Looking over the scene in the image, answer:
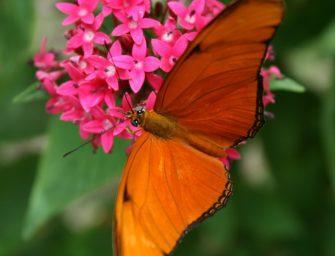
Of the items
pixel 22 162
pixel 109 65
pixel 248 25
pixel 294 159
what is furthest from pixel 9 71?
pixel 248 25

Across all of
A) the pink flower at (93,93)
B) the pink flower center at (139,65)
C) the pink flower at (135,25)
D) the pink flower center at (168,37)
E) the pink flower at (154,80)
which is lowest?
the pink flower at (93,93)

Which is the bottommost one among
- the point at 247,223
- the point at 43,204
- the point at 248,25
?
the point at 247,223

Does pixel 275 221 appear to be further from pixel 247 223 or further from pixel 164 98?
pixel 164 98

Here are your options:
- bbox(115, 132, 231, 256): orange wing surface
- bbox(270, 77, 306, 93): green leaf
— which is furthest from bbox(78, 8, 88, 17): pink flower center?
bbox(270, 77, 306, 93): green leaf

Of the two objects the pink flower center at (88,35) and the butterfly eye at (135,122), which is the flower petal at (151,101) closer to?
the butterfly eye at (135,122)

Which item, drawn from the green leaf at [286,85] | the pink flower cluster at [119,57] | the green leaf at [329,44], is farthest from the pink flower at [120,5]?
the green leaf at [329,44]
